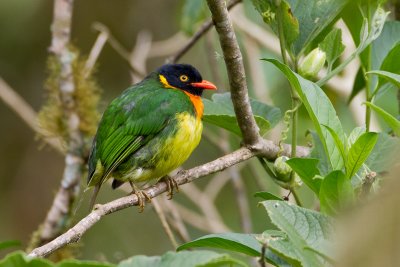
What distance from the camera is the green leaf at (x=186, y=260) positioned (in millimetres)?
1507

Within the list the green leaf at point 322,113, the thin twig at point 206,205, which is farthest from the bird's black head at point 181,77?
the green leaf at point 322,113

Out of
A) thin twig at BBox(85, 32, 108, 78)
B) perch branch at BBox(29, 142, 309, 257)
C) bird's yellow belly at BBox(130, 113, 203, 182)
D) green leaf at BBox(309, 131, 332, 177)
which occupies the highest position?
thin twig at BBox(85, 32, 108, 78)

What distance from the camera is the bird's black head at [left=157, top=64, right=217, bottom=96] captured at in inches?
174

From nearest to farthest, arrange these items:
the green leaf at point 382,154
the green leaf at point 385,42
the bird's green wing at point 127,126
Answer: the green leaf at point 382,154
the green leaf at point 385,42
the bird's green wing at point 127,126

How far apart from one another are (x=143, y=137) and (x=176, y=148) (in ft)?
0.63

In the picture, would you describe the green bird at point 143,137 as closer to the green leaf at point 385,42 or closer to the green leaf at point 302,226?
the green leaf at point 385,42

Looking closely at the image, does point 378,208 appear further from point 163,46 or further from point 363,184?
point 163,46

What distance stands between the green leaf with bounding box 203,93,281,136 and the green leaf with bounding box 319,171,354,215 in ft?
2.86

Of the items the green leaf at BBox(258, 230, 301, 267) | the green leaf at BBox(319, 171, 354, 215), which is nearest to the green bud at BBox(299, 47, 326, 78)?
the green leaf at BBox(319, 171, 354, 215)

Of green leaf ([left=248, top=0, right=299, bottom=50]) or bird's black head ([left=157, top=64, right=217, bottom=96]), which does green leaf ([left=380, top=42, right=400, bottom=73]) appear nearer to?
green leaf ([left=248, top=0, right=299, bottom=50])

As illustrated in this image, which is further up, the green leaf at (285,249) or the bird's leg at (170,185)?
the green leaf at (285,249)

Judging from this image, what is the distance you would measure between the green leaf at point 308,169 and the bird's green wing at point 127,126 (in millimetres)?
1668

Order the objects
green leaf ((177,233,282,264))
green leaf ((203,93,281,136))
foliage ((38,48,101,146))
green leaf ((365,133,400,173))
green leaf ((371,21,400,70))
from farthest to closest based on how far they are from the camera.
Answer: foliage ((38,48,101,146)) → green leaf ((371,21,400,70)) → green leaf ((203,93,281,136)) → green leaf ((365,133,400,173)) → green leaf ((177,233,282,264))

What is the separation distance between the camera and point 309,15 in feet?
9.32
